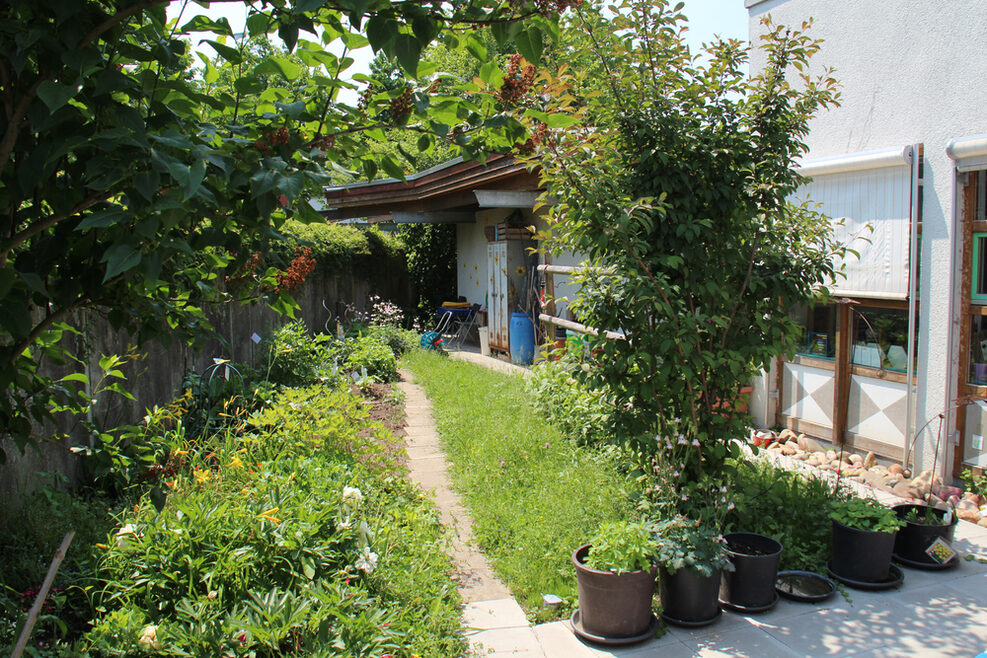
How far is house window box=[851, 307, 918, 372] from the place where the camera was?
5.98 m

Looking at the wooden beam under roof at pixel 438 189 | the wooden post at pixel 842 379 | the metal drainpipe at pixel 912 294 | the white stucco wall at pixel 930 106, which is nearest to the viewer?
the white stucco wall at pixel 930 106

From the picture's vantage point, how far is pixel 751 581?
12.0 feet

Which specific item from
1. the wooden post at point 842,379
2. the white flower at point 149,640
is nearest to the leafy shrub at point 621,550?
the white flower at point 149,640

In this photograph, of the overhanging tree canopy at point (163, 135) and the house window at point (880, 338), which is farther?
the house window at point (880, 338)

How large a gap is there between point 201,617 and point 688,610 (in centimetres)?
229

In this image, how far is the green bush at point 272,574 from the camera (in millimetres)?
2584

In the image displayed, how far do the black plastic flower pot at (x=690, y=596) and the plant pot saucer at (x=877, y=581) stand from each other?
0.93m

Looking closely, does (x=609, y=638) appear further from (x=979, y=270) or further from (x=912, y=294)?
(x=979, y=270)

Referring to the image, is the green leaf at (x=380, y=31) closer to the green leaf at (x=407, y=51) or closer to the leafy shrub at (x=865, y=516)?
the green leaf at (x=407, y=51)

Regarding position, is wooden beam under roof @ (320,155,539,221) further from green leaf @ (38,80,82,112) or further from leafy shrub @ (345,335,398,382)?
green leaf @ (38,80,82,112)

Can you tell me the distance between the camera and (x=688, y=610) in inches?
138

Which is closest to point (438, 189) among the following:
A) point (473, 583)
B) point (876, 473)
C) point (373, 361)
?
point (373, 361)

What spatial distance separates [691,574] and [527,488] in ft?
6.11

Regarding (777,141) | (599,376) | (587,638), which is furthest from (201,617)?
Result: (777,141)
